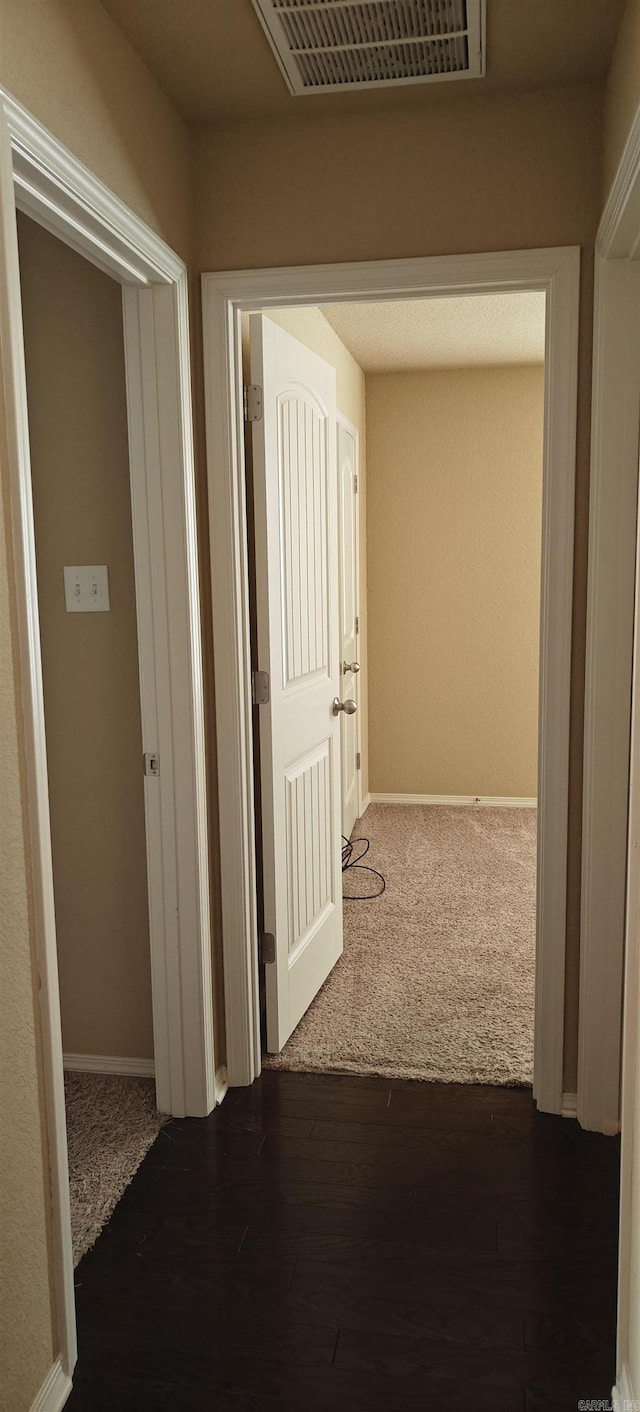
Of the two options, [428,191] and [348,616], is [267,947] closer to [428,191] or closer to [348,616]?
[428,191]

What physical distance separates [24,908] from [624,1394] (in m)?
1.22

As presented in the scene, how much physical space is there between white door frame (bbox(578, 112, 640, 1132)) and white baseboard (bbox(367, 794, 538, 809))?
130 inches

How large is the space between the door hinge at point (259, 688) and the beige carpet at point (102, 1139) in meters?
1.07

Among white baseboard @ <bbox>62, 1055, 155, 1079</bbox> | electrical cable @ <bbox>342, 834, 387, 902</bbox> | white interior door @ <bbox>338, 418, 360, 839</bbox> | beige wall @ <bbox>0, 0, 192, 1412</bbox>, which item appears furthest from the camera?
white interior door @ <bbox>338, 418, 360, 839</bbox>

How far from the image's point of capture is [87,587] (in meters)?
2.47

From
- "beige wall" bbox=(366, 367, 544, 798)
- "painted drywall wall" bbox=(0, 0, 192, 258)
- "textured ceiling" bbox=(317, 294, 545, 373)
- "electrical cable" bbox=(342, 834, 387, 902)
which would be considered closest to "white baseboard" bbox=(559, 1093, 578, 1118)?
"electrical cable" bbox=(342, 834, 387, 902)

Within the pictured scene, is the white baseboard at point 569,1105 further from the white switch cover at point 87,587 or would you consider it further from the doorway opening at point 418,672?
the white switch cover at point 87,587

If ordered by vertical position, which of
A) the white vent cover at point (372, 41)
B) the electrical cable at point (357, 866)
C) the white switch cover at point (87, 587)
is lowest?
the electrical cable at point (357, 866)

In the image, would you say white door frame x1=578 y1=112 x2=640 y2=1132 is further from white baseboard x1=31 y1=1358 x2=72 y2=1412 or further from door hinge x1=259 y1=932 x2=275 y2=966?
white baseboard x1=31 y1=1358 x2=72 y2=1412

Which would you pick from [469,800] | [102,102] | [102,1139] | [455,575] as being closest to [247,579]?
[102,102]

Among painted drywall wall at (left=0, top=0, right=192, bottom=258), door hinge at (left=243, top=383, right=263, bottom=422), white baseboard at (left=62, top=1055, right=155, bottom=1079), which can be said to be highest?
painted drywall wall at (left=0, top=0, right=192, bottom=258)

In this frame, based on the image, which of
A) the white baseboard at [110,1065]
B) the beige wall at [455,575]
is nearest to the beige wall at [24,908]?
the white baseboard at [110,1065]

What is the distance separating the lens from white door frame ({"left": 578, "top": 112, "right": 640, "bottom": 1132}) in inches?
83.1

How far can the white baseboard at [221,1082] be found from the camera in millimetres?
2537
